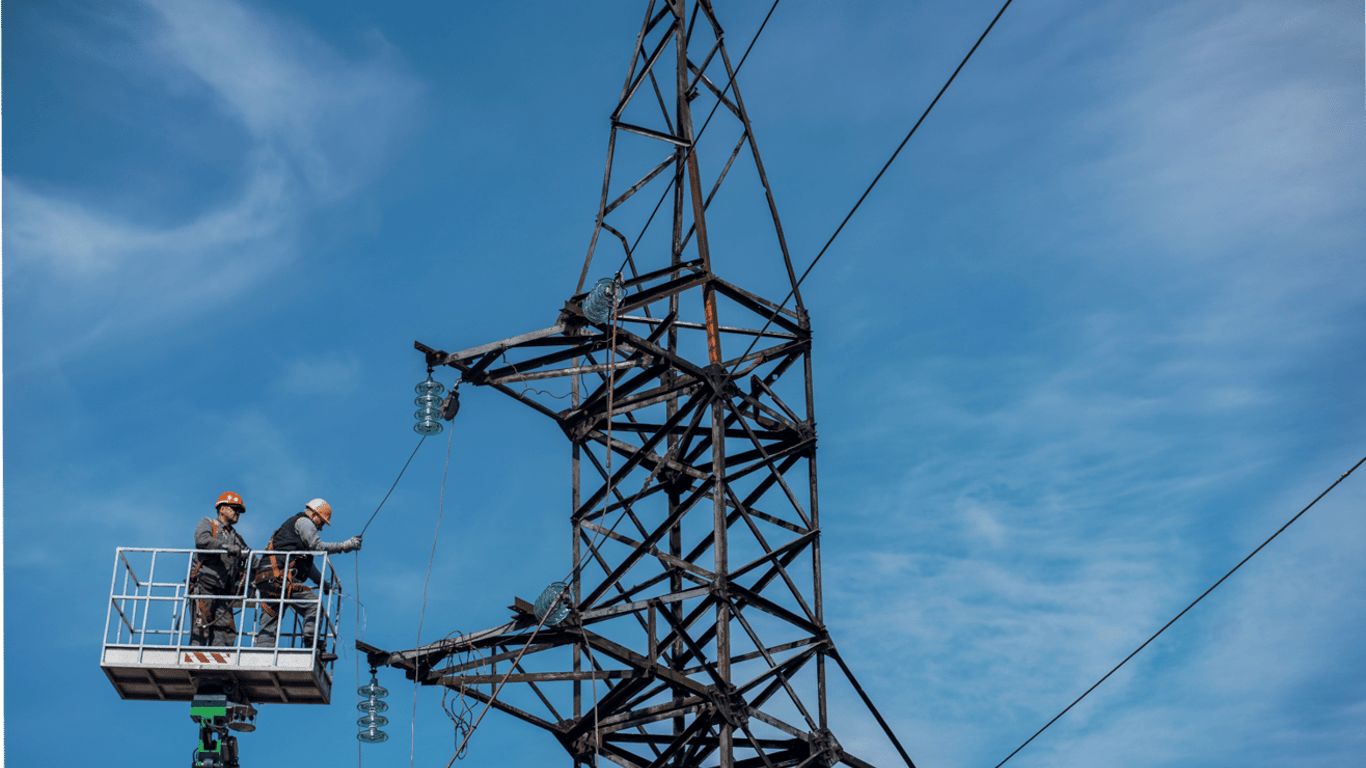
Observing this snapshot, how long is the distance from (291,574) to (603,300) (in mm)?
6133

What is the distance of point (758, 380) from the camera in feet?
72.6

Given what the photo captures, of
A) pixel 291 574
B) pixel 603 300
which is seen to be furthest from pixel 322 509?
pixel 603 300

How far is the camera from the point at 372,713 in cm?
1947

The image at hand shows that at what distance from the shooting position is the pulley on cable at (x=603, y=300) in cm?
1973

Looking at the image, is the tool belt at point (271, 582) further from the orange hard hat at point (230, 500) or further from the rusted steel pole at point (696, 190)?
the rusted steel pole at point (696, 190)

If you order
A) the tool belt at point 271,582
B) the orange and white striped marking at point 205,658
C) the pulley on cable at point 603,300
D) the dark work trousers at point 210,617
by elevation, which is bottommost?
the orange and white striped marking at point 205,658

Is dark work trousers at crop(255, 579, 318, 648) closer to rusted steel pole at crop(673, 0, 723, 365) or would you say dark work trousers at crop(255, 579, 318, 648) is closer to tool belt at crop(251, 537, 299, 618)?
tool belt at crop(251, 537, 299, 618)

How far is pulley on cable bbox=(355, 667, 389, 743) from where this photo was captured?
63.6 feet

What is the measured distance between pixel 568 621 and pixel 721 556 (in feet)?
8.39

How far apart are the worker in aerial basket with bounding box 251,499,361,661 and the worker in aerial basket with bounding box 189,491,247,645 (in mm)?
315

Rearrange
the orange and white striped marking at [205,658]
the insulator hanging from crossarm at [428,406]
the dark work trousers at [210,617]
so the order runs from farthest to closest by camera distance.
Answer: the insulator hanging from crossarm at [428,406] → the dark work trousers at [210,617] → the orange and white striped marking at [205,658]

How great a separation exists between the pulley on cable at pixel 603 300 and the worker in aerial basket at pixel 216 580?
6134 mm

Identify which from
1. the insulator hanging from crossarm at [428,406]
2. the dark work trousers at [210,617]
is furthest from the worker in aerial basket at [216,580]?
the insulator hanging from crossarm at [428,406]

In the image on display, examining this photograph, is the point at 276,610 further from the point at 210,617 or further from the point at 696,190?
the point at 696,190
